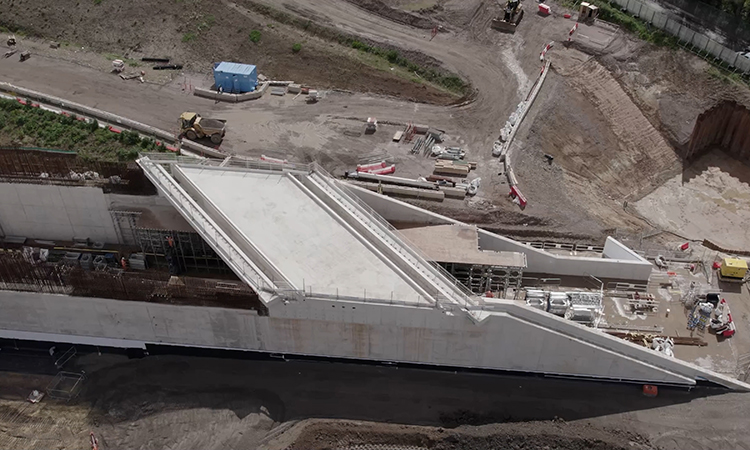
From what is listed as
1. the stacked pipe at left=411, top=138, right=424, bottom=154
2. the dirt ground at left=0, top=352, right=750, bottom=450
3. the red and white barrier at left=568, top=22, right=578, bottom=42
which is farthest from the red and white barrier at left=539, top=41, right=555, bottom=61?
the dirt ground at left=0, top=352, right=750, bottom=450

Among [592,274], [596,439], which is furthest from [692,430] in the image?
[592,274]

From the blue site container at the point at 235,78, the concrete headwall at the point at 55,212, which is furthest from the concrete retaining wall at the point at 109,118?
the concrete headwall at the point at 55,212

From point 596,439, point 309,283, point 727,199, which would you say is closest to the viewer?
point 596,439

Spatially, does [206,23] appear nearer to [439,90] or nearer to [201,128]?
[201,128]

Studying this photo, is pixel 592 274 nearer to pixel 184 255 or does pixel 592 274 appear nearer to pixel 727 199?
pixel 727 199

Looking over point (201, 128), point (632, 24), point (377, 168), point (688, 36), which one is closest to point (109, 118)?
point (201, 128)

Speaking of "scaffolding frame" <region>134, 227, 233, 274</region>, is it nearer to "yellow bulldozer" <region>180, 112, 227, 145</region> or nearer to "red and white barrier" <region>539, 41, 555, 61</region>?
"yellow bulldozer" <region>180, 112, 227, 145</region>

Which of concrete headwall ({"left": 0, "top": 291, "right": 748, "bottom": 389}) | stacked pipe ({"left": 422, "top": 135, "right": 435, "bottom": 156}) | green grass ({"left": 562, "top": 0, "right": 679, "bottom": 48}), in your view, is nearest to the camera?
concrete headwall ({"left": 0, "top": 291, "right": 748, "bottom": 389})
